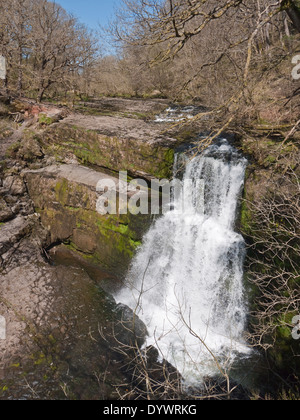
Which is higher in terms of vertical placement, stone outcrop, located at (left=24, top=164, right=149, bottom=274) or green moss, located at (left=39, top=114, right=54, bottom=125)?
green moss, located at (left=39, top=114, right=54, bottom=125)

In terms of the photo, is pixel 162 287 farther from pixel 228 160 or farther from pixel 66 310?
pixel 228 160

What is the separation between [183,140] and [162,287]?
411 centimetres

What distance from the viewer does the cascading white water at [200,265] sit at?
612 centimetres

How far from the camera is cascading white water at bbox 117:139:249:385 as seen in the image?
6.12 meters

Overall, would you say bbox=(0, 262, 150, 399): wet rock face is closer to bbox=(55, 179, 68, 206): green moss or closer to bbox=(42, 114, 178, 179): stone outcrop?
bbox=(55, 179, 68, 206): green moss

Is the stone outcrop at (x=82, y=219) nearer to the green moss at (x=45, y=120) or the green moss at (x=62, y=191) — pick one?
the green moss at (x=62, y=191)

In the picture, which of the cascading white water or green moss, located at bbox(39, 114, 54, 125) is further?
green moss, located at bbox(39, 114, 54, 125)

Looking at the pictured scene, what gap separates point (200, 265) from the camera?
260 inches

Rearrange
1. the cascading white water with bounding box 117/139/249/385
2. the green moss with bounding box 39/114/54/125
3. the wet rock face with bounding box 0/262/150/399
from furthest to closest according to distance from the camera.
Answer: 1. the green moss with bounding box 39/114/54/125
2. the cascading white water with bounding box 117/139/249/385
3. the wet rock face with bounding box 0/262/150/399

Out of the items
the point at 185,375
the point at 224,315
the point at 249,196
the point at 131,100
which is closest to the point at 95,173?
the point at 249,196

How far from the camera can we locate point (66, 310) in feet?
20.8

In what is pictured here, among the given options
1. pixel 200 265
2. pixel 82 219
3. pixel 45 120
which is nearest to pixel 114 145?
pixel 82 219

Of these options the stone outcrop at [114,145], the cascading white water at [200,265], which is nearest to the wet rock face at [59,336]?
the cascading white water at [200,265]

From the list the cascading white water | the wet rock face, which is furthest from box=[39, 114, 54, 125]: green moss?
the cascading white water
